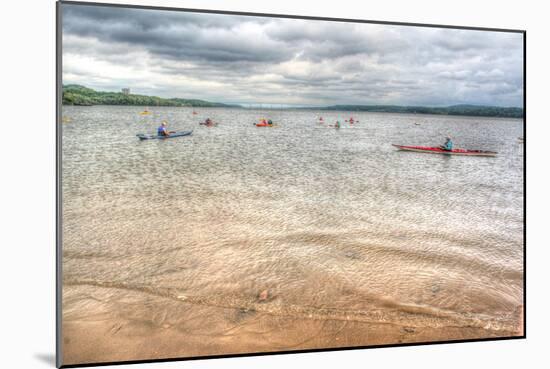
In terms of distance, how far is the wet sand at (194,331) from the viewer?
3023mm

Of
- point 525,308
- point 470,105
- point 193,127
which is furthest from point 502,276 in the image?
point 193,127

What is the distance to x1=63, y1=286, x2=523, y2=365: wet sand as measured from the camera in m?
3.02

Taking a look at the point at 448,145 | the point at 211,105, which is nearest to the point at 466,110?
the point at 448,145

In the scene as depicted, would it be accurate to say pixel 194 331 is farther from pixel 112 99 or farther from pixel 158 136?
pixel 112 99

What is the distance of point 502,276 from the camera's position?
141 inches

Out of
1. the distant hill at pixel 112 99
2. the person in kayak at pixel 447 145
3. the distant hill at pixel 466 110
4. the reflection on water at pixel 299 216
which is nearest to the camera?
the distant hill at pixel 112 99

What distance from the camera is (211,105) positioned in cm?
337

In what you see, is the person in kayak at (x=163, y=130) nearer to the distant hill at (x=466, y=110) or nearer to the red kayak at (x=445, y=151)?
the distant hill at (x=466, y=110)

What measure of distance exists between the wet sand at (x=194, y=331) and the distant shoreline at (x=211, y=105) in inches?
42.1

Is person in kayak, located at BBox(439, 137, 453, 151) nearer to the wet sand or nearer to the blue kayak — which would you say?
the wet sand

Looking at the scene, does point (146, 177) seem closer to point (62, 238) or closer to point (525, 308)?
point (62, 238)

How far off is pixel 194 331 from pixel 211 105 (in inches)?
53.8

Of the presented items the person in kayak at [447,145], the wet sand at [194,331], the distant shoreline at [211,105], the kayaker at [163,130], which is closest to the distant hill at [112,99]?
the distant shoreline at [211,105]

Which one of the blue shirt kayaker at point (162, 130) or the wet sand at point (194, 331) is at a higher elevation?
the blue shirt kayaker at point (162, 130)
